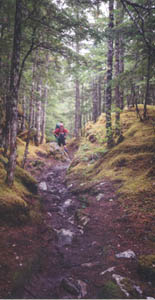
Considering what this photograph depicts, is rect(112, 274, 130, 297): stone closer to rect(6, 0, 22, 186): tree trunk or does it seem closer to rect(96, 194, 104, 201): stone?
rect(96, 194, 104, 201): stone

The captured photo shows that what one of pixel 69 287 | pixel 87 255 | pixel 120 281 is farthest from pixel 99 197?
pixel 69 287

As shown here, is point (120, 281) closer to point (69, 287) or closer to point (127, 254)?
point (127, 254)

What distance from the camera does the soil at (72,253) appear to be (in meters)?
2.72

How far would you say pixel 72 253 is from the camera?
3914 mm

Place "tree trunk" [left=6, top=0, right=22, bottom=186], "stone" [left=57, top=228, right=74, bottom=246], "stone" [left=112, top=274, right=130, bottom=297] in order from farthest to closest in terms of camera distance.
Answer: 1. "tree trunk" [left=6, top=0, right=22, bottom=186]
2. "stone" [left=57, top=228, right=74, bottom=246]
3. "stone" [left=112, top=274, right=130, bottom=297]

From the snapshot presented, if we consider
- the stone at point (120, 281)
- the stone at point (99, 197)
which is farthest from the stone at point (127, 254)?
the stone at point (99, 197)

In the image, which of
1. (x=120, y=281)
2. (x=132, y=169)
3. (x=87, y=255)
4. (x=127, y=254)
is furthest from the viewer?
(x=132, y=169)

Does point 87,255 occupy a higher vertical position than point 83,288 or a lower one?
lower

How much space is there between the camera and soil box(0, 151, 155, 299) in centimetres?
272

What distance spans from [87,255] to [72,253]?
0.39 meters

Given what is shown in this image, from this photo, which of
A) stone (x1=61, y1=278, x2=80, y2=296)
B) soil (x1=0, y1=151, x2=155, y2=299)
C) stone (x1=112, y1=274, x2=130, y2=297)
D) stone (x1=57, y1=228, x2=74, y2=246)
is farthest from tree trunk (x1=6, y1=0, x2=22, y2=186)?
stone (x1=112, y1=274, x2=130, y2=297)

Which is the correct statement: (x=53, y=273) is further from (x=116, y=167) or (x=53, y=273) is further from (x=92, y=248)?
(x=116, y=167)

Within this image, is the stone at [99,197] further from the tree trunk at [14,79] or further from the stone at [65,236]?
the tree trunk at [14,79]

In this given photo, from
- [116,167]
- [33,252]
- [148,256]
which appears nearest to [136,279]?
[148,256]
